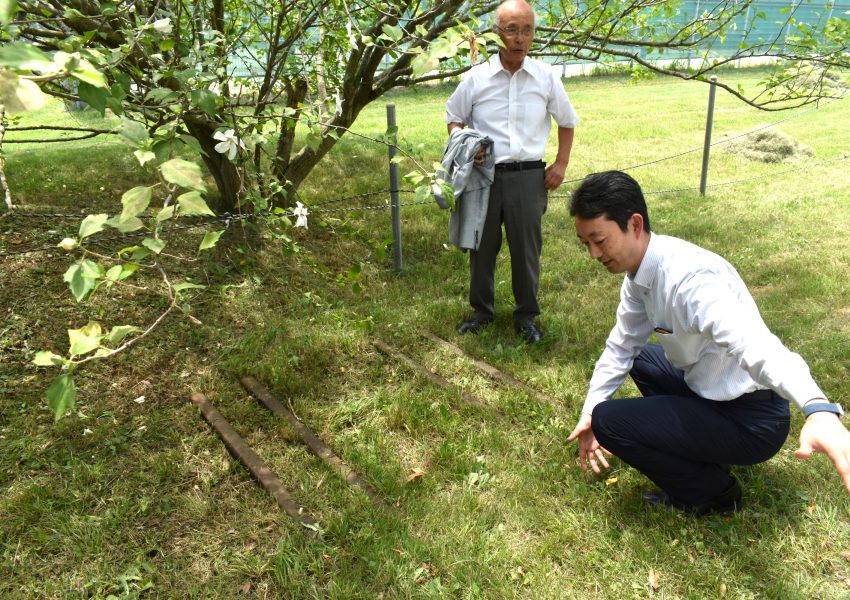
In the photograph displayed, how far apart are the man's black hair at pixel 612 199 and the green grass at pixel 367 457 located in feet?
4.15

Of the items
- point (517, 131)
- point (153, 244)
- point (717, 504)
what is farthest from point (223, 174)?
point (717, 504)

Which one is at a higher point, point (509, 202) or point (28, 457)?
point (509, 202)

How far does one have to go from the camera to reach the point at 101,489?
10.2 ft

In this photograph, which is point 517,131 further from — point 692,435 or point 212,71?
point 692,435

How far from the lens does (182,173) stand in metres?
1.32

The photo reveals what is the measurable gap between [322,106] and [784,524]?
2.78 m

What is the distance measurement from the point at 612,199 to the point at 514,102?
189 cm

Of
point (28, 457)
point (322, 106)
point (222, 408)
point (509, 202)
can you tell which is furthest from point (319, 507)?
point (509, 202)

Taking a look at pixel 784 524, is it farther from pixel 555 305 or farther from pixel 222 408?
pixel 222 408

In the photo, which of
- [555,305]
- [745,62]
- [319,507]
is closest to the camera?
[319,507]

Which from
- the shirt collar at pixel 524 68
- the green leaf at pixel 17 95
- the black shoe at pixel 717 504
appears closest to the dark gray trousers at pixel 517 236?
the shirt collar at pixel 524 68

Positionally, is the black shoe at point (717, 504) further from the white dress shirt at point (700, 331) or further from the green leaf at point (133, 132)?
the green leaf at point (133, 132)

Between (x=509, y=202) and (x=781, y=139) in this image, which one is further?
(x=781, y=139)

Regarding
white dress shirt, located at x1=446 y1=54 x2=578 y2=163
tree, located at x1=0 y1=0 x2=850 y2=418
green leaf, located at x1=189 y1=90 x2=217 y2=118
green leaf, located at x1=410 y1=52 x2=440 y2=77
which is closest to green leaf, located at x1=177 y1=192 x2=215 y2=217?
tree, located at x1=0 y1=0 x2=850 y2=418
